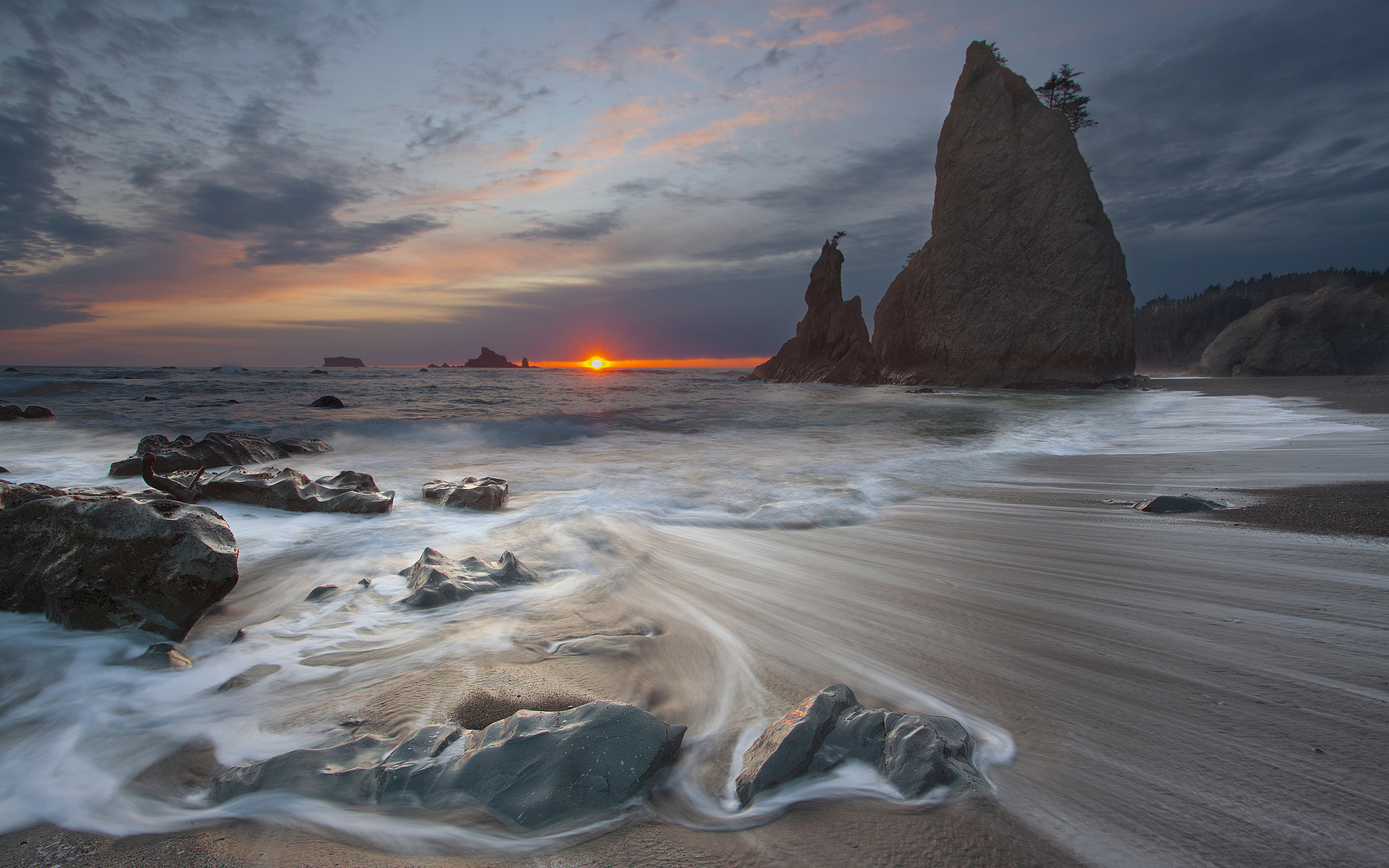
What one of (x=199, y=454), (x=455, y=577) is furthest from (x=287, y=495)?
(x=199, y=454)

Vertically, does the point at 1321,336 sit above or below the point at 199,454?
above

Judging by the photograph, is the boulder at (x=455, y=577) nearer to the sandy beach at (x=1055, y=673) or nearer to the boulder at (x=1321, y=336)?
the sandy beach at (x=1055, y=673)

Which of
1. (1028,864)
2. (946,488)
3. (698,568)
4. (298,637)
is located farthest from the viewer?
(946,488)

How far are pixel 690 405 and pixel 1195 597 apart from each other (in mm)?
16756

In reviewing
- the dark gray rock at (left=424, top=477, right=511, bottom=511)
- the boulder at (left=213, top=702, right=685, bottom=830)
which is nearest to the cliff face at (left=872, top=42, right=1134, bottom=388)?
the dark gray rock at (left=424, top=477, right=511, bottom=511)

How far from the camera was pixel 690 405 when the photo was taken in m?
19.0

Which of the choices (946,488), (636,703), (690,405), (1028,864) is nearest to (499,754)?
(636,703)

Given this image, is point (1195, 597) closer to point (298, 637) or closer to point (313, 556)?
point (298, 637)

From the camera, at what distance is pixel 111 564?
2273 mm

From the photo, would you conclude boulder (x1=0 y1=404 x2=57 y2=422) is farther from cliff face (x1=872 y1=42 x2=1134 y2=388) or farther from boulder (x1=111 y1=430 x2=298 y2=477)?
cliff face (x1=872 y1=42 x2=1134 y2=388)

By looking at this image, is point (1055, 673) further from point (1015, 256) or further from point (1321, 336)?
point (1321, 336)

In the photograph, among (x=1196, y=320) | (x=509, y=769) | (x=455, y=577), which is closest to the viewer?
(x=509, y=769)

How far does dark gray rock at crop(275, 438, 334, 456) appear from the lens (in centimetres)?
780

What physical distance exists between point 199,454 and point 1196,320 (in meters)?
75.9
